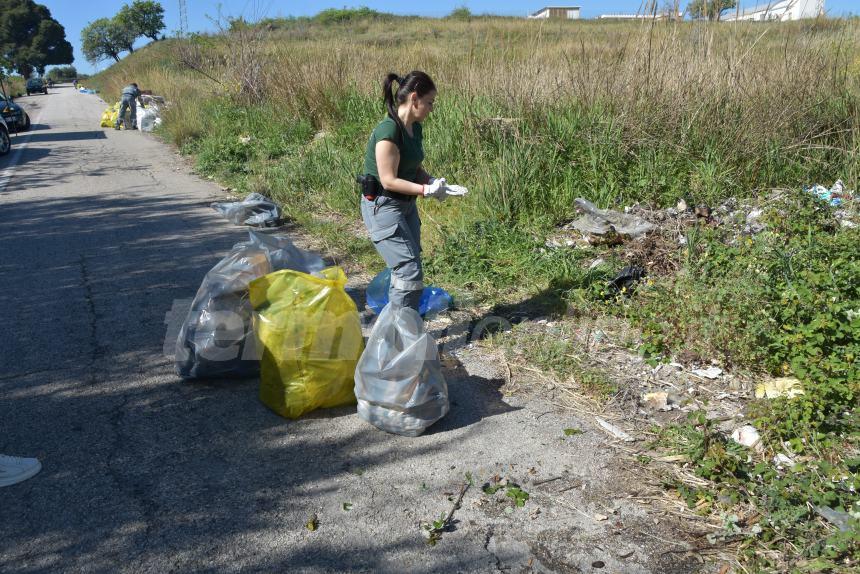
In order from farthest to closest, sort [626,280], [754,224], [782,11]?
[782,11] < [754,224] < [626,280]

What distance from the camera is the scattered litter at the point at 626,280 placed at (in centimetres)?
500

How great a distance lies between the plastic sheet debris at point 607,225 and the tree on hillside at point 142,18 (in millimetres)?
100098

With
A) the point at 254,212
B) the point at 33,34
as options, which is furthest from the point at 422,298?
the point at 33,34

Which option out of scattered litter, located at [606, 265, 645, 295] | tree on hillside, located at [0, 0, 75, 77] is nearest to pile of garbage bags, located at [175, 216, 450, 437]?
scattered litter, located at [606, 265, 645, 295]

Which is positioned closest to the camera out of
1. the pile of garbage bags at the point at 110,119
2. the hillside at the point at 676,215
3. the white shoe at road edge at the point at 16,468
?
the white shoe at road edge at the point at 16,468

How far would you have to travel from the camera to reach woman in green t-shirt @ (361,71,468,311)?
3.80 m

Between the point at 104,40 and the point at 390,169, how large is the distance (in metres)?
119

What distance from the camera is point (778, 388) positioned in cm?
366


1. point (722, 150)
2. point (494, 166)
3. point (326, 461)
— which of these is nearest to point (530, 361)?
point (326, 461)

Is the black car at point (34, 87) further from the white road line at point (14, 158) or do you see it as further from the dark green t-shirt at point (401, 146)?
the dark green t-shirt at point (401, 146)

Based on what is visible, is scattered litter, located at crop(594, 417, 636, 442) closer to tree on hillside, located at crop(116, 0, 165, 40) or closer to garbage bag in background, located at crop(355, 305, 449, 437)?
garbage bag in background, located at crop(355, 305, 449, 437)

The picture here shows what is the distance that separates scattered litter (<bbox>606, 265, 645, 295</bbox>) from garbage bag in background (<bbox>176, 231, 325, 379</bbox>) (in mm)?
2547

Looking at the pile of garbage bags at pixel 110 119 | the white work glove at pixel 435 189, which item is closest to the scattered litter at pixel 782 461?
the white work glove at pixel 435 189

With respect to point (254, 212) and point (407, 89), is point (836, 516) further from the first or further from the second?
point (254, 212)
